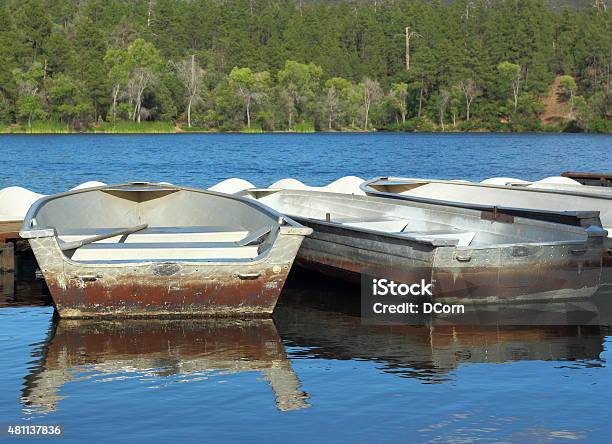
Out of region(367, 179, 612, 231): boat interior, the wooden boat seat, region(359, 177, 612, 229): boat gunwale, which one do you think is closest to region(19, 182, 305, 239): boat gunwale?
the wooden boat seat

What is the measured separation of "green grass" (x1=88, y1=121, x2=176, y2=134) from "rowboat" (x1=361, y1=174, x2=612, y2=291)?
3642 inches

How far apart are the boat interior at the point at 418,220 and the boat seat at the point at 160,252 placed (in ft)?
5.15

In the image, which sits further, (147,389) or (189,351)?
(189,351)

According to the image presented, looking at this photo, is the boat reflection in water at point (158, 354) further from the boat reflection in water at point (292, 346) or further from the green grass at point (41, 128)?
the green grass at point (41, 128)

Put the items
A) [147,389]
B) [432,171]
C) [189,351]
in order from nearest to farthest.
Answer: [147,389], [189,351], [432,171]

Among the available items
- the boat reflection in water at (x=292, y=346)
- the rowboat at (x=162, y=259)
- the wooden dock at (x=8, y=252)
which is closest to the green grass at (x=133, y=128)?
the wooden dock at (x=8, y=252)

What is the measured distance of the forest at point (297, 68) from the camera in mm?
113688

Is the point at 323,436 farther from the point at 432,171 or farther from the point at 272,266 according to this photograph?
the point at 432,171

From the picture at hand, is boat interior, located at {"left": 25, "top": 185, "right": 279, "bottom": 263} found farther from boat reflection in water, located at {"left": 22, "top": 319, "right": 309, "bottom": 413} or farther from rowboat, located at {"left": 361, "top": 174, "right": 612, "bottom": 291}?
rowboat, located at {"left": 361, "top": 174, "right": 612, "bottom": 291}

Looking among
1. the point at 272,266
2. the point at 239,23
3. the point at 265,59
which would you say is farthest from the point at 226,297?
the point at 239,23

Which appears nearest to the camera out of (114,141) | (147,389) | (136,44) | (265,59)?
(147,389)

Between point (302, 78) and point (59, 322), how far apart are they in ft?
360

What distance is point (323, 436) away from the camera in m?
8.27

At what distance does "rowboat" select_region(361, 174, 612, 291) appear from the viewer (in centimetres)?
1505
